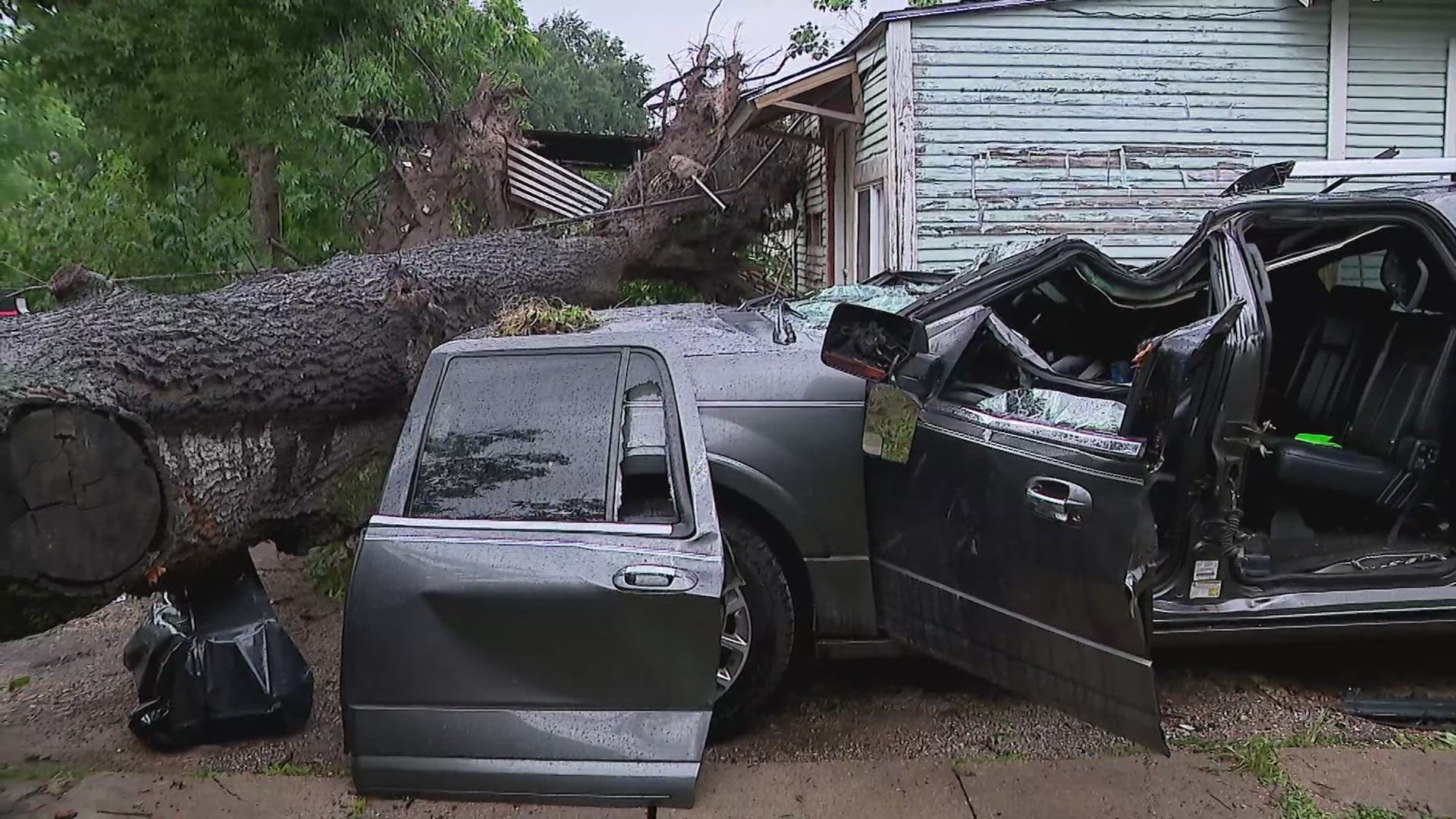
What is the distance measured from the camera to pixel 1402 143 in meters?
9.25

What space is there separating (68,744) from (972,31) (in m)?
7.77

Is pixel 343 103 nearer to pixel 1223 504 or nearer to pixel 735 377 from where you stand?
pixel 735 377

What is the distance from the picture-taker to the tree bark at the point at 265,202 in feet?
33.4

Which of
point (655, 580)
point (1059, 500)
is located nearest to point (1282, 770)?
point (1059, 500)

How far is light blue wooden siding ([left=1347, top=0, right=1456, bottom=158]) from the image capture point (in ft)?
29.9

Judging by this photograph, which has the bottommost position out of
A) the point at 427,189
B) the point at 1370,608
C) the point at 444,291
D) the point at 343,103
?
the point at 1370,608

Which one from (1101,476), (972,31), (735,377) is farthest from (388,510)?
(972,31)

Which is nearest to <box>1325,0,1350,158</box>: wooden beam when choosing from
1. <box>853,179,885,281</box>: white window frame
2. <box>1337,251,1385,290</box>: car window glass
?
<box>853,179,885,281</box>: white window frame

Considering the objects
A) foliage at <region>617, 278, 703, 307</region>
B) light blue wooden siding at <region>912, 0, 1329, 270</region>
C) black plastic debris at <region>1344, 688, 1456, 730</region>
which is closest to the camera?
black plastic debris at <region>1344, 688, 1456, 730</region>

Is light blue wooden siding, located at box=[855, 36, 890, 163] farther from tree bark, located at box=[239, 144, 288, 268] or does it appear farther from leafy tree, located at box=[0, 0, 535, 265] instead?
tree bark, located at box=[239, 144, 288, 268]

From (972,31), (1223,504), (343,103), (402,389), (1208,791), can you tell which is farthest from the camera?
(343,103)

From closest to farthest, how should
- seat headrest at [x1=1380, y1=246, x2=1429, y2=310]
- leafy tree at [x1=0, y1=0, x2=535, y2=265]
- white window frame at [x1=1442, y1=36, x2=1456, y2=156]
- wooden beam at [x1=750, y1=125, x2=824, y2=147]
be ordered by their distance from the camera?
seat headrest at [x1=1380, y1=246, x2=1429, y2=310]
leafy tree at [x1=0, y1=0, x2=535, y2=265]
white window frame at [x1=1442, y1=36, x2=1456, y2=156]
wooden beam at [x1=750, y1=125, x2=824, y2=147]

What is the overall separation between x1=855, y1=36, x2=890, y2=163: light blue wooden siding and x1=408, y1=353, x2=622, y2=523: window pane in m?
6.13

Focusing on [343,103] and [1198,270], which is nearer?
[1198,270]
